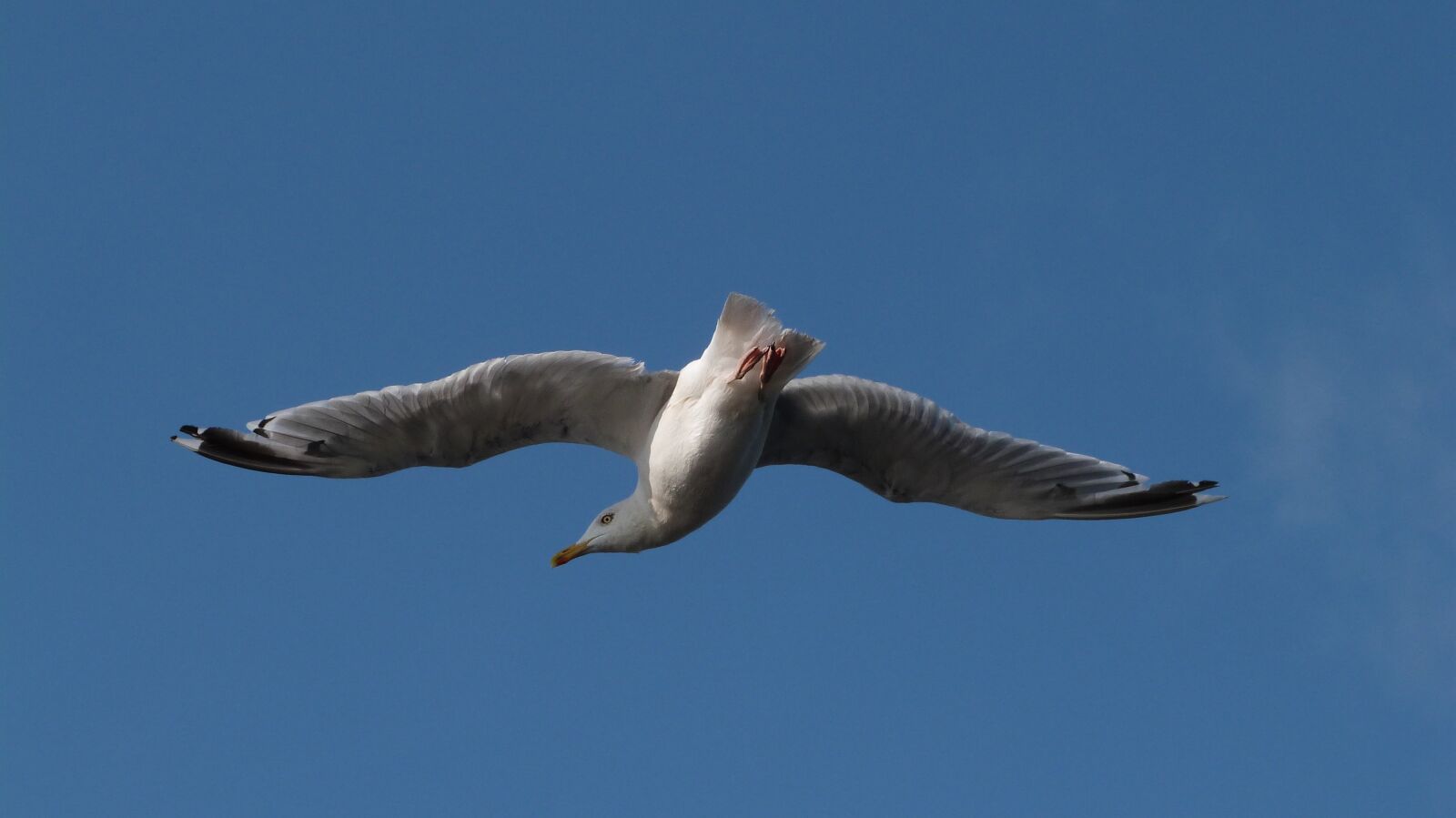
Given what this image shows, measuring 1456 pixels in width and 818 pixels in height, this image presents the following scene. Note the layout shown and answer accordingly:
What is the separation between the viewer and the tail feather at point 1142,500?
14.4 meters

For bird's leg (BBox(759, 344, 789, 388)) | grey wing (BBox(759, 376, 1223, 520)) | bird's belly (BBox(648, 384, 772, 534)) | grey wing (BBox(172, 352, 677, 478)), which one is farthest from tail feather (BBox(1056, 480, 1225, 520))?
grey wing (BBox(172, 352, 677, 478))

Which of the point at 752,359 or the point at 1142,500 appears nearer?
the point at 752,359

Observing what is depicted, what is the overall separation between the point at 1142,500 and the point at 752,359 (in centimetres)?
355

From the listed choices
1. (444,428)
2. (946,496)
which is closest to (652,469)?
(444,428)

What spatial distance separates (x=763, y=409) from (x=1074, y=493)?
2848 mm

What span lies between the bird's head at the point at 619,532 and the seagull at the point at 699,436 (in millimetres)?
13

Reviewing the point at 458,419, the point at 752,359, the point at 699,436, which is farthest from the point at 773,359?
the point at 458,419

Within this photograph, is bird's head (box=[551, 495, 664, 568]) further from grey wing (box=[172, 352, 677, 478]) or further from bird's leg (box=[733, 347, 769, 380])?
bird's leg (box=[733, 347, 769, 380])

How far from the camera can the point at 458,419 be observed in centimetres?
1345

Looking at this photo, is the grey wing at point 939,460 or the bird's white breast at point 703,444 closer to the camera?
the bird's white breast at point 703,444

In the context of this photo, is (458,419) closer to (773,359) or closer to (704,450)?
(704,450)

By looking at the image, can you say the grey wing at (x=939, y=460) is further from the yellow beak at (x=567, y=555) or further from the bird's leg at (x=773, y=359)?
the yellow beak at (x=567, y=555)

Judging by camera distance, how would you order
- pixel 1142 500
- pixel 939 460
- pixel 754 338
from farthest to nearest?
pixel 1142 500 < pixel 939 460 < pixel 754 338

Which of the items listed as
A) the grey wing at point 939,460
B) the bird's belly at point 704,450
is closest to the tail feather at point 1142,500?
the grey wing at point 939,460
